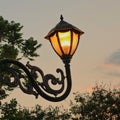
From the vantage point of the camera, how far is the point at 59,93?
25.4ft

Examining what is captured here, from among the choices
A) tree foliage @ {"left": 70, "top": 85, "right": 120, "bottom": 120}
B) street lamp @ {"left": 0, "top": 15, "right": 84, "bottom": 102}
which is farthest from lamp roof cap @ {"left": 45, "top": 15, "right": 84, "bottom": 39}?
tree foliage @ {"left": 70, "top": 85, "right": 120, "bottom": 120}

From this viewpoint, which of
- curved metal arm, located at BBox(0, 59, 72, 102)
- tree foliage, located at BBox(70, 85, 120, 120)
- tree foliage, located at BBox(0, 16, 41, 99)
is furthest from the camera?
tree foliage, located at BBox(70, 85, 120, 120)

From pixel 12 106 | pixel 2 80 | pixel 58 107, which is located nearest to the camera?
pixel 2 80

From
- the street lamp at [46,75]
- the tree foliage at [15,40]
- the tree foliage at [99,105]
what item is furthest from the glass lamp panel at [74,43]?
the tree foliage at [99,105]

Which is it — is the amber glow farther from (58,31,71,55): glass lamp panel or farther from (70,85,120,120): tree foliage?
(70,85,120,120): tree foliage

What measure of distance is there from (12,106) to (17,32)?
581 cm

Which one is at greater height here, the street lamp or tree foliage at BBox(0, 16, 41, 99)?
tree foliage at BBox(0, 16, 41, 99)

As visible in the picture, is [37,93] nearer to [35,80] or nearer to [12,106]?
[35,80]

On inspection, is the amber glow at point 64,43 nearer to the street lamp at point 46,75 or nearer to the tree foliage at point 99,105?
the street lamp at point 46,75

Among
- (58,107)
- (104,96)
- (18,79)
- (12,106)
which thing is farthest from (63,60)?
(58,107)

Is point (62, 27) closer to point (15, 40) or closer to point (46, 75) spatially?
point (46, 75)

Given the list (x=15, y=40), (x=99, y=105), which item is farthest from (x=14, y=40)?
(x=99, y=105)

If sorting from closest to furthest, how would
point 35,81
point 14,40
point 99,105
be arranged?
1. point 35,81
2. point 14,40
3. point 99,105

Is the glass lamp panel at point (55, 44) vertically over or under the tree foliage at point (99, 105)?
under
